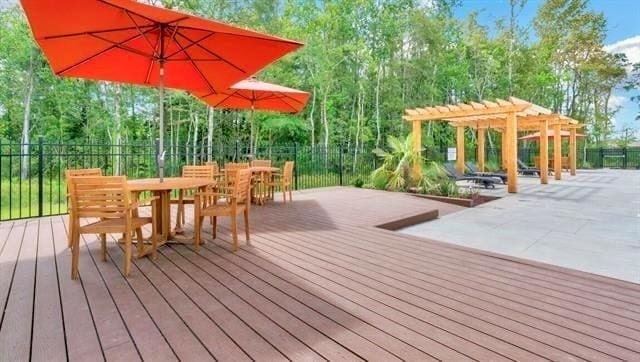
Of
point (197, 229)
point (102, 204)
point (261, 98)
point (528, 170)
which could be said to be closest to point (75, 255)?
point (102, 204)

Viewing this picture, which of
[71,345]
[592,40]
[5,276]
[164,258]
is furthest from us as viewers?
[592,40]

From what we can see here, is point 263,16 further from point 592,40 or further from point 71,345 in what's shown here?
point 592,40

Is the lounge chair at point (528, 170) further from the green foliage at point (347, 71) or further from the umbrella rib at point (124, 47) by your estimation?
the umbrella rib at point (124, 47)

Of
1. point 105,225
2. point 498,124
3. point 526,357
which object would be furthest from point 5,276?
point 498,124

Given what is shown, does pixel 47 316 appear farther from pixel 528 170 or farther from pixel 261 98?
pixel 528 170

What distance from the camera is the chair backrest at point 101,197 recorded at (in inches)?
110

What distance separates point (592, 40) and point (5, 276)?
1124 inches

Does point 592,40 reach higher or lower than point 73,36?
higher

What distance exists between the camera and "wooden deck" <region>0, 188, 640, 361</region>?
1.78 metres

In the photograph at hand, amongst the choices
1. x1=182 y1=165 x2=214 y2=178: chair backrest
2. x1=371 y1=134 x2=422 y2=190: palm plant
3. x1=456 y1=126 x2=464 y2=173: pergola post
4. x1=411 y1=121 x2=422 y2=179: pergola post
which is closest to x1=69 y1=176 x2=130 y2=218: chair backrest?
x1=182 y1=165 x2=214 y2=178: chair backrest

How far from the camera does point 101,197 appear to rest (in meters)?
2.83

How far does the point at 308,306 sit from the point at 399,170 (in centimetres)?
748

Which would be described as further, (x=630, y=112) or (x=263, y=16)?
(x=630, y=112)

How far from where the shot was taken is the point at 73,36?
11.0ft
